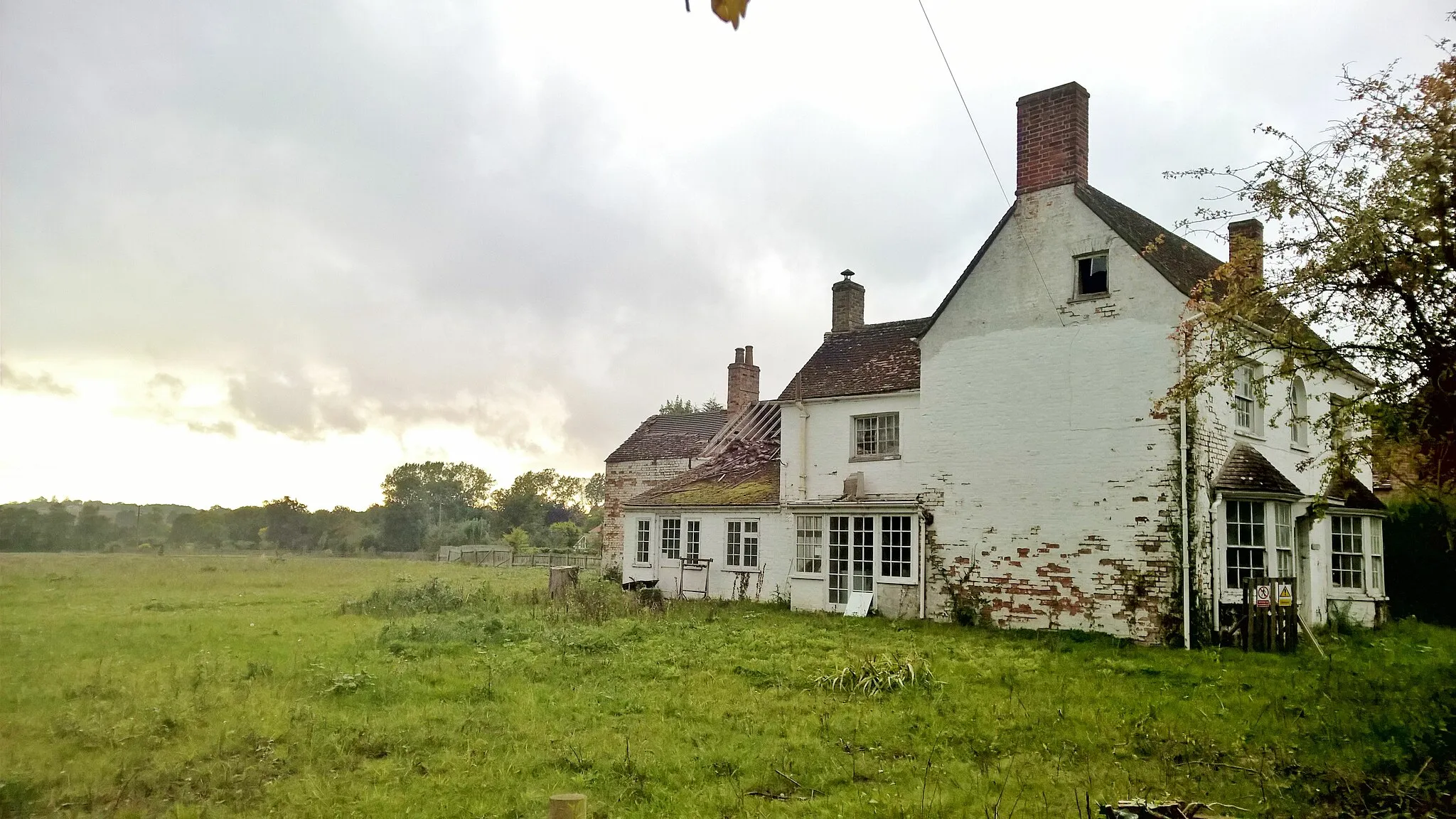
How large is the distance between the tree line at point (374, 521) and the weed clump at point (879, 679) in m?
17.4

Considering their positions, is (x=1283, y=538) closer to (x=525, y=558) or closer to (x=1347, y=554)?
(x=1347, y=554)

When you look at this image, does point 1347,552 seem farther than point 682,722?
Yes

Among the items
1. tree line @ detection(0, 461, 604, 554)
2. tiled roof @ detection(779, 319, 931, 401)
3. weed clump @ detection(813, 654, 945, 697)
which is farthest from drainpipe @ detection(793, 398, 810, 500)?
tree line @ detection(0, 461, 604, 554)

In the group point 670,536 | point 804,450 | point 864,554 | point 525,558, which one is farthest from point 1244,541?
point 525,558

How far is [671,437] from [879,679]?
27.2 meters

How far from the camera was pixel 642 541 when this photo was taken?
28672mm

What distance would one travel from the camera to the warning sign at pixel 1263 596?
53.2 feet

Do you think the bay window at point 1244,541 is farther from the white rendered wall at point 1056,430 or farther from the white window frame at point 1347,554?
the white window frame at point 1347,554

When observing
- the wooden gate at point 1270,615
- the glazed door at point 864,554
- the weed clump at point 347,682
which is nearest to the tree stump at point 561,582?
the glazed door at point 864,554

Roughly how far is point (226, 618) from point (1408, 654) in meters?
24.1

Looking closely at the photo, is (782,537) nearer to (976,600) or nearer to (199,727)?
(976,600)

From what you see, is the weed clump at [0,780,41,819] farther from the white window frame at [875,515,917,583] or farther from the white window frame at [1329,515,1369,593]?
the white window frame at [1329,515,1369,593]

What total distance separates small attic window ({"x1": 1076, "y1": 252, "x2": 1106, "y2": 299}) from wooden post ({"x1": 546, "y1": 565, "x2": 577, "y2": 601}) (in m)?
15.0

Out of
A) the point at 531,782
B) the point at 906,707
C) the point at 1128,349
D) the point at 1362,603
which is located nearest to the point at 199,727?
the point at 531,782
